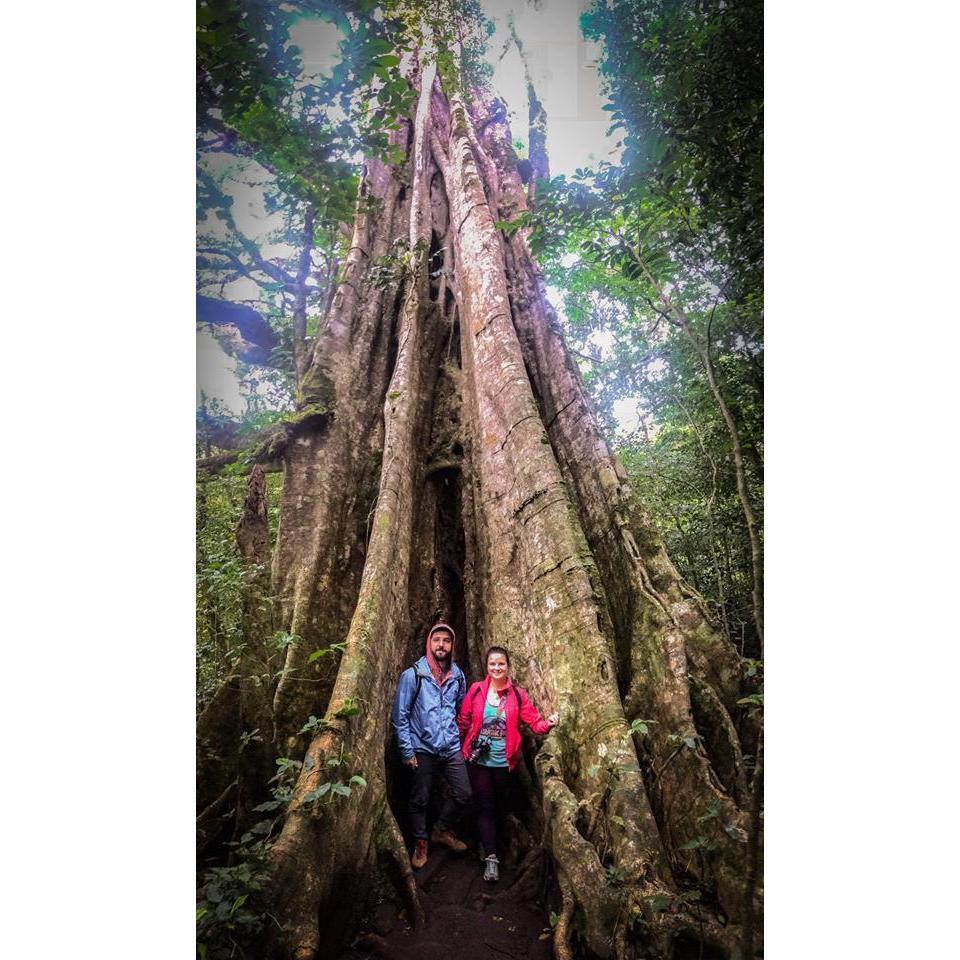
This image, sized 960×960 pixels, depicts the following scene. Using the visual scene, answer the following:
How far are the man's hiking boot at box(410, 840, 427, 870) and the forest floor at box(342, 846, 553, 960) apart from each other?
24 mm

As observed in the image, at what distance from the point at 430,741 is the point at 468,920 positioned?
2.30 ft

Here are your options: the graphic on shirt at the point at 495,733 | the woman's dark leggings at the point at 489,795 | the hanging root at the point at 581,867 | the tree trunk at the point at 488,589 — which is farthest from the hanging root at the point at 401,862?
the hanging root at the point at 581,867

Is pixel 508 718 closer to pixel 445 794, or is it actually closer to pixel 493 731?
pixel 493 731

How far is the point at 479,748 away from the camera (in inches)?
109

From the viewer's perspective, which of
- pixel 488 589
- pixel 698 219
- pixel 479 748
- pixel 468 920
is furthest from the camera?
pixel 488 589

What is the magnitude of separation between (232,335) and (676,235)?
2.35 metres

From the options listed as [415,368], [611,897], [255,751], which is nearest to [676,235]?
[415,368]

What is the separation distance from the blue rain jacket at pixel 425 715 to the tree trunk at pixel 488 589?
9cm

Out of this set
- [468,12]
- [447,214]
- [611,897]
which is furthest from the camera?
[447,214]

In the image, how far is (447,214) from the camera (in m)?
5.24

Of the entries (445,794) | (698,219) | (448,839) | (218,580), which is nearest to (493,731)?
(445,794)

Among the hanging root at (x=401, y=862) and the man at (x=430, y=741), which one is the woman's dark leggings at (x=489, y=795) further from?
the hanging root at (x=401, y=862)

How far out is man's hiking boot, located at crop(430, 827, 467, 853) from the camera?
271cm

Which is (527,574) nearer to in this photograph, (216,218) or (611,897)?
(611,897)
